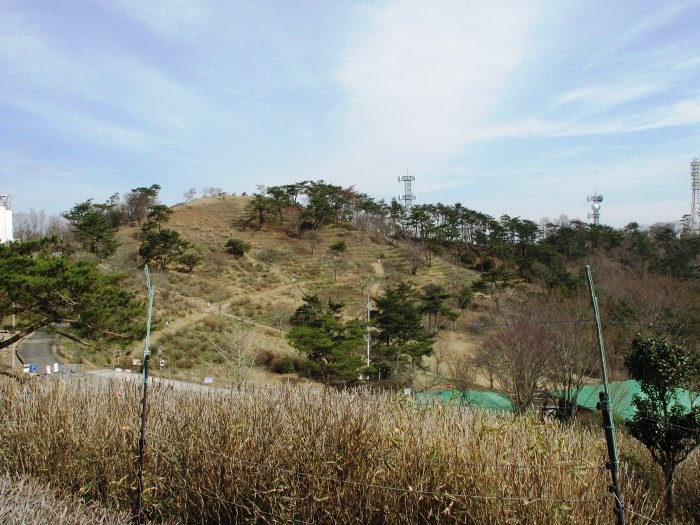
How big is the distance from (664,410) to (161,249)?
1451 inches

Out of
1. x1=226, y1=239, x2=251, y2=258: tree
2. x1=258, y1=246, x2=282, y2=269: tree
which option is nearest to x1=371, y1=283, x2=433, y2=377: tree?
x1=258, y1=246, x2=282, y2=269: tree

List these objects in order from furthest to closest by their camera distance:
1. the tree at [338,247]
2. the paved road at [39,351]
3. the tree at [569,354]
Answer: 1. the tree at [338,247]
2. the paved road at [39,351]
3. the tree at [569,354]

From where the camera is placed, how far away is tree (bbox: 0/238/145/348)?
10688mm

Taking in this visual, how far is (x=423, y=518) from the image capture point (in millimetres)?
3373

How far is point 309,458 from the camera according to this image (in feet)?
12.3

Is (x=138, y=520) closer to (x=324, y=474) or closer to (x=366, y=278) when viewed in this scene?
(x=324, y=474)

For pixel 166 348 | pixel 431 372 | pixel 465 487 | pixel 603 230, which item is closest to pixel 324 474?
pixel 465 487

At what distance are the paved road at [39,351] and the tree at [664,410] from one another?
752 inches

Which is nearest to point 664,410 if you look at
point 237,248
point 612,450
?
point 612,450

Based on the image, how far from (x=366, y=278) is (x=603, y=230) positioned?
67.9ft

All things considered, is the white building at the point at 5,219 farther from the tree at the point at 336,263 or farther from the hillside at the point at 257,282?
the tree at the point at 336,263

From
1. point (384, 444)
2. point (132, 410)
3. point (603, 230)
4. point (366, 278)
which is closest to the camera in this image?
point (384, 444)

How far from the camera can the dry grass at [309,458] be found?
3166mm

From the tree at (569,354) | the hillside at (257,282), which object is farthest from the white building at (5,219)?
the tree at (569,354)
